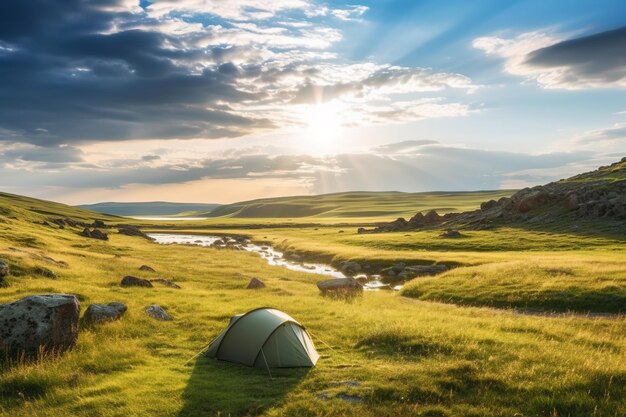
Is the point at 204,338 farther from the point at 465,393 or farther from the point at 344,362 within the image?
the point at 465,393

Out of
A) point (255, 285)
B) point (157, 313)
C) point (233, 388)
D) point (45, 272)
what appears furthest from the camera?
point (255, 285)

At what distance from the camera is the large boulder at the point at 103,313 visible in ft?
72.3

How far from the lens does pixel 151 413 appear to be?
44.5ft

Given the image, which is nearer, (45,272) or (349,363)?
(349,363)

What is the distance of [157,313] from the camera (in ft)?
81.8

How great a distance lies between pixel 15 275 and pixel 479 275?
38453 millimetres

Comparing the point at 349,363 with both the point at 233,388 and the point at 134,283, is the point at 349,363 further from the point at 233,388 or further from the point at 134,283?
the point at 134,283

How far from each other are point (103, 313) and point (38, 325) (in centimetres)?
499

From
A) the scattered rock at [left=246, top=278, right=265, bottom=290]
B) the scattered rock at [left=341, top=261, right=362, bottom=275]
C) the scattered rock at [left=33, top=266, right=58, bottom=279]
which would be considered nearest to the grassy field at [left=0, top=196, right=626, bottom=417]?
the scattered rock at [left=33, top=266, right=58, bottom=279]

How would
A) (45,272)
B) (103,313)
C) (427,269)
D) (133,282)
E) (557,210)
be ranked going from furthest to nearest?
1. (557,210)
2. (427,269)
3. (133,282)
4. (45,272)
5. (103,313)

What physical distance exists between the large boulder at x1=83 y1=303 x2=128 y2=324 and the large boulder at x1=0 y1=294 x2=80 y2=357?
136 inches

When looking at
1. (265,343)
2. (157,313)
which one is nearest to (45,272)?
(157,313)

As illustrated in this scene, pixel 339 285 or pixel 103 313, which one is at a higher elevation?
pixel 103 313

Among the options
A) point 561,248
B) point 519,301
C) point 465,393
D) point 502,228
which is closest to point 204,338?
point 465,393
